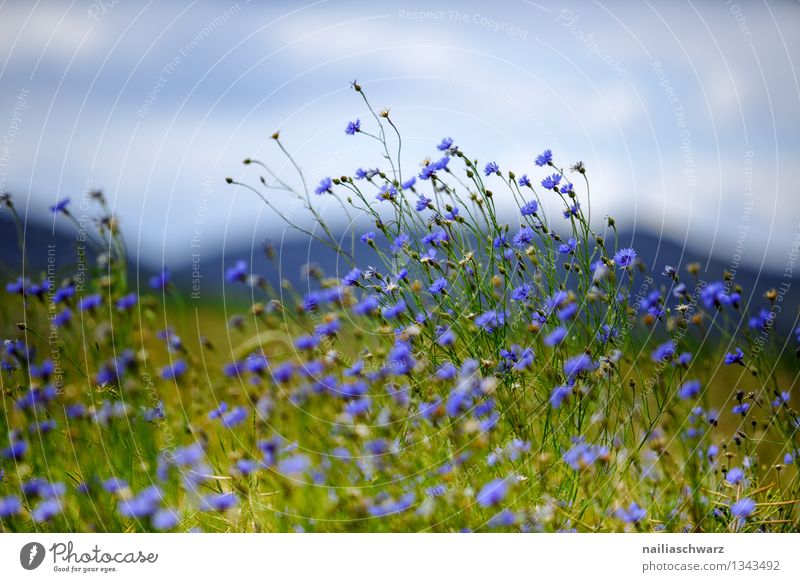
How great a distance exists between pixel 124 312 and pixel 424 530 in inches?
A: 50.1

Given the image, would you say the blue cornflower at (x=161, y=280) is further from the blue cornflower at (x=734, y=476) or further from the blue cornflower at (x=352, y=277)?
the blue cornflower at (x=734, y=476)

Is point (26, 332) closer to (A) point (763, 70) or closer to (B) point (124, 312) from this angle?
(B) point (124, 312)

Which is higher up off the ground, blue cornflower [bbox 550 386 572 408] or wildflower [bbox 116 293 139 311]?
wildflower [bbox 116 293 139 311]

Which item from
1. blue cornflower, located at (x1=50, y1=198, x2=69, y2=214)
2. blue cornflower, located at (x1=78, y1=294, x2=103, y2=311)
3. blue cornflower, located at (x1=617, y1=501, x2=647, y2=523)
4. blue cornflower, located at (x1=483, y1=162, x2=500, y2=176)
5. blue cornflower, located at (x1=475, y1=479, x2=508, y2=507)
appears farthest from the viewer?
blue cornflower, located at (x1=78, y1=294, x2=103, y2=311)

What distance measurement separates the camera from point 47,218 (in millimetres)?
2006

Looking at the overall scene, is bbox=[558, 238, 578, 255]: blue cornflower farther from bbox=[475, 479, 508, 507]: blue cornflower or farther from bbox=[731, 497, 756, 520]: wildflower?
bbox=[731, 497, 756, 520]: wildflower

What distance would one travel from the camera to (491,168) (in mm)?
1896

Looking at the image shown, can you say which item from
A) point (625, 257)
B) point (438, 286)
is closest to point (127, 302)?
point (438, 286)

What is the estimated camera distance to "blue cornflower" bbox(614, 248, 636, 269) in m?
1.81

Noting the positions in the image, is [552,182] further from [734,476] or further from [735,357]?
[734,476]

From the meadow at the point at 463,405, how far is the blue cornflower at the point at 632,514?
1 centimetres

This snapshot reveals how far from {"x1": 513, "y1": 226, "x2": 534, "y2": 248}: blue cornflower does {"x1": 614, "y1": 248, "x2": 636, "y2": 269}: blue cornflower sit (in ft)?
0.78

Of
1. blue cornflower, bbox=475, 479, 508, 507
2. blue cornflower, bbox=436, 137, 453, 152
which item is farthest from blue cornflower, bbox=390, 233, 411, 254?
blue cornflower, bbox=475, 479, 508, 507
